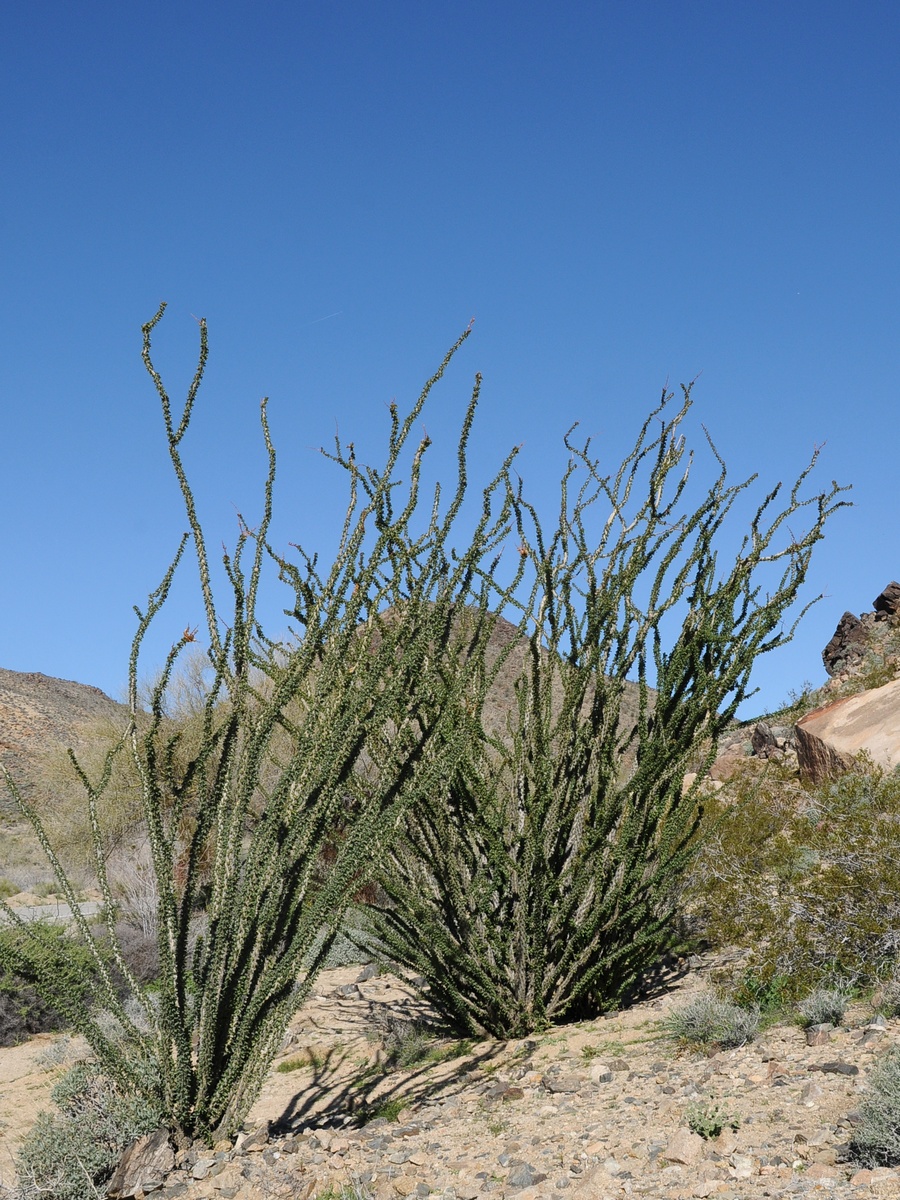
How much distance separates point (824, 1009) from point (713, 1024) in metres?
0.53

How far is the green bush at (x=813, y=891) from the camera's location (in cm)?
551

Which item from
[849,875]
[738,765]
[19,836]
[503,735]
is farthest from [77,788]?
[849,875]

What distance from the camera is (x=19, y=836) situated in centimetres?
2902

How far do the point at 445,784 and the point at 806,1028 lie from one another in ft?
7.02

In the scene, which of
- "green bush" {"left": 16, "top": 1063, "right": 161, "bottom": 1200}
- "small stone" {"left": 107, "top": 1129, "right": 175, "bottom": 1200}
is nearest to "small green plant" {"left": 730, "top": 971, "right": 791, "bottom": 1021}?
"small stone" {"left": 107, "top": 1129, "right": 175, "bottom": 1200}

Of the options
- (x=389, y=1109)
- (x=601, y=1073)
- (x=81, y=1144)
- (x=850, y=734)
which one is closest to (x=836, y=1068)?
(x=601, y=1073)

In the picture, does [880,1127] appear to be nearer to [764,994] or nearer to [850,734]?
[764,994]

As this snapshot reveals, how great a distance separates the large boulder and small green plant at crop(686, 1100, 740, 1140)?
223 inches

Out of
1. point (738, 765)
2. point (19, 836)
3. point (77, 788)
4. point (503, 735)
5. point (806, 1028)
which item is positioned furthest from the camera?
point (19, 836)

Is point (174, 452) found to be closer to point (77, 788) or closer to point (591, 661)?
point (591, 661)

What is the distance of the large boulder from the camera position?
936 cm

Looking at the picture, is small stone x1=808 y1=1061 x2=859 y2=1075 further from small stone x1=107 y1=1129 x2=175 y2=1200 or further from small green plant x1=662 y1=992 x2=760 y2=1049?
small stone x1=107 y1=1129 x2=175 y2=1200

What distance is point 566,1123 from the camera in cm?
425

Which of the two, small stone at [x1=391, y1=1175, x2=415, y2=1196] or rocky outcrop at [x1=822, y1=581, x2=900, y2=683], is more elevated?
rocky outcrop at [x1=822, y1=581, x2=900, y2=683]
